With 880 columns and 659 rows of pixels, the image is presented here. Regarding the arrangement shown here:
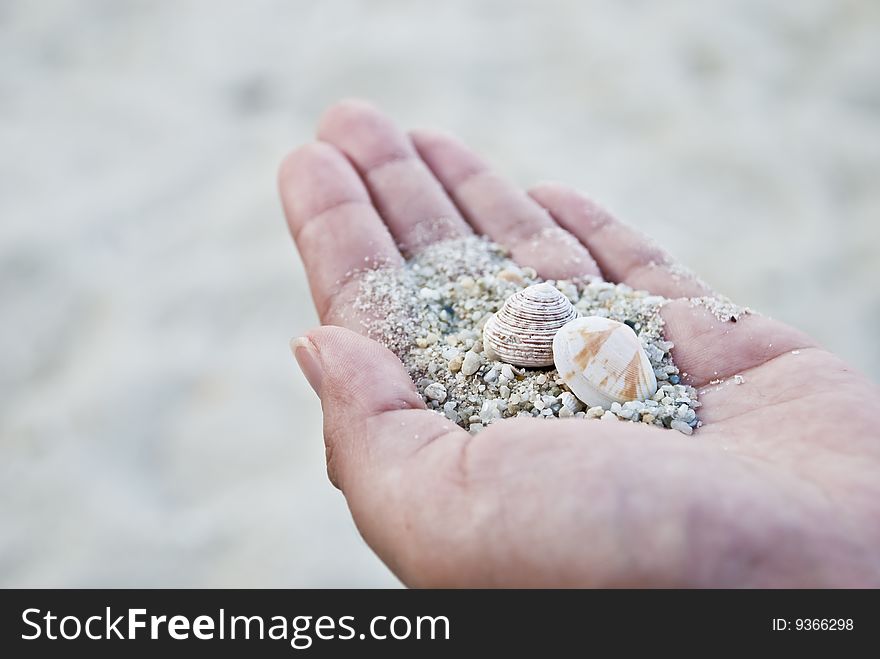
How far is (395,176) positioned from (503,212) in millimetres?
401

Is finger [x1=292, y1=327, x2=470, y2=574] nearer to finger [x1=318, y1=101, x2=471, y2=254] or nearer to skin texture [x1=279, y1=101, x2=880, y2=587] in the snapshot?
skin texture [x1=279, y1=101, x2=880, y2=587]

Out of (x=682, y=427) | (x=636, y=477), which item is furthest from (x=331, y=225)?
(x=636, y=477)

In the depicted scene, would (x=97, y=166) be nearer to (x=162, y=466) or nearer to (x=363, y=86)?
(x=363, y=86)

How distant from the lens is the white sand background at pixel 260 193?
2.86 m

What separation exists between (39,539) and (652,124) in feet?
11.4

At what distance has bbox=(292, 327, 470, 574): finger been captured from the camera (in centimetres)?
157

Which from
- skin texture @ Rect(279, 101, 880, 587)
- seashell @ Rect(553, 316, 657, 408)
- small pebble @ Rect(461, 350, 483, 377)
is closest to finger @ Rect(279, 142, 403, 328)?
skin texture @ Rect(279, 101, 880, 587)

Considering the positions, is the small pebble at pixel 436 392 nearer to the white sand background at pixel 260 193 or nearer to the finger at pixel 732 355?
the finger at pixel 732 355

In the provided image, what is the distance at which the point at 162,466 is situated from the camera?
9.65 feet

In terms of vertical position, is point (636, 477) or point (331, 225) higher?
point (331, 225)

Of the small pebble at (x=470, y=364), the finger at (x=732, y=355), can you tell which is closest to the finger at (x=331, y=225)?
the small pebble at (x=470, y=364)

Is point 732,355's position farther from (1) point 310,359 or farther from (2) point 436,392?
(1) point 310,359

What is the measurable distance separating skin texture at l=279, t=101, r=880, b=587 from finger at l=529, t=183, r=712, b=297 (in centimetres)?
23

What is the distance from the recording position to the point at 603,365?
1955mm
